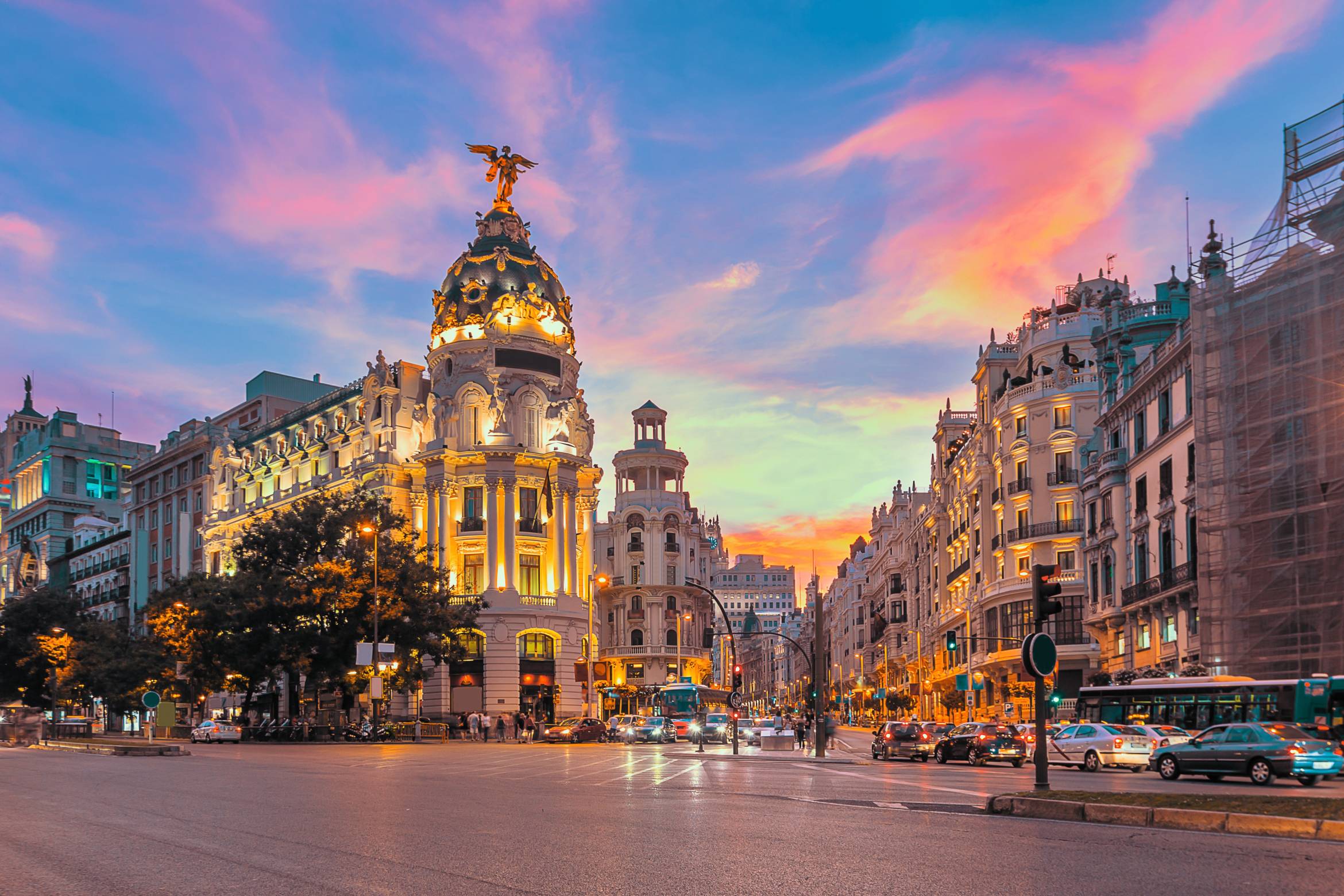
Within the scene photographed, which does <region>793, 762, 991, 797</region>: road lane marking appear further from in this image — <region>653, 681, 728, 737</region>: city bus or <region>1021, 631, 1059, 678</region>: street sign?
<region>653, 681, 728, 737</region>: city bus

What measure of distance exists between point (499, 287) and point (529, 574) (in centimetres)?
1854

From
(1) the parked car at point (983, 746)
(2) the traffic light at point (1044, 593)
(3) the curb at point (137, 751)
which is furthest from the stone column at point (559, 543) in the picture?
(2) the traffic light at point (1044, 593)

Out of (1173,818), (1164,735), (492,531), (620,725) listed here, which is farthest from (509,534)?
(1173,818)

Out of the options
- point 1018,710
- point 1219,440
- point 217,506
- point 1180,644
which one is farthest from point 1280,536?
point 217,506

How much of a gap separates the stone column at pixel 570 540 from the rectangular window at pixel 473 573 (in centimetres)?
544

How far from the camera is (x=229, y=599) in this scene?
61.1 metres

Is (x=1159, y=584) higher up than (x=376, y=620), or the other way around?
(x=1159, y=584)

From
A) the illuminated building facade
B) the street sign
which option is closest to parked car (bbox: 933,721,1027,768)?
the street sign

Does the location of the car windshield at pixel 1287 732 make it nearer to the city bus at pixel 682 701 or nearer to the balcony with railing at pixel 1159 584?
the balcony with railing at pixel 1159 584

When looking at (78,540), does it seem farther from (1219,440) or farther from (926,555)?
(1219,440)

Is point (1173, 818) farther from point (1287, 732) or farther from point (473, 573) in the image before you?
point (473, 573)

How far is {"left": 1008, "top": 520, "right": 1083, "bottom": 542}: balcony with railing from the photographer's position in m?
70.5

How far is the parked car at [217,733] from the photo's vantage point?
207 feet

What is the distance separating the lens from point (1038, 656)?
63.3ft
